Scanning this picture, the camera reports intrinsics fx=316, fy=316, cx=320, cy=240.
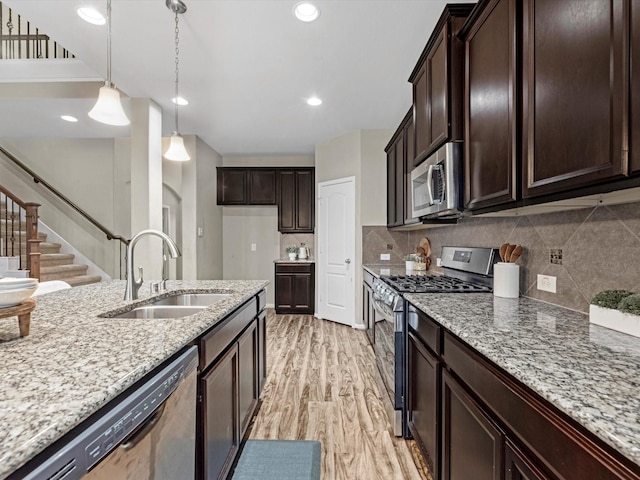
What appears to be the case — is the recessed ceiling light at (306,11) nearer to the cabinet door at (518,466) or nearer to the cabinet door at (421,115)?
the cabinet door at (421,115)

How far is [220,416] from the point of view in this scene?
145cm

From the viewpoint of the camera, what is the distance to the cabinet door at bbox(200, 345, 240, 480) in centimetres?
128

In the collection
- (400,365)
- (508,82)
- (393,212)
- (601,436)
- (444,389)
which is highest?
(508,82)

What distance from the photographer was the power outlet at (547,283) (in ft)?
5.16

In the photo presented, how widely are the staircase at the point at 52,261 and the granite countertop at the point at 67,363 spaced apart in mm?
3730

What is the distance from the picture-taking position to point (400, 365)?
203 centimetres

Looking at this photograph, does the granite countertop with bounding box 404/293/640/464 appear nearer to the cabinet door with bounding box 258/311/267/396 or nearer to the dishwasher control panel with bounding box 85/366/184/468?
the dishwasher control panel with bounding box 85/366/184/468

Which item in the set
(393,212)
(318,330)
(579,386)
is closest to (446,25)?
(579,386)

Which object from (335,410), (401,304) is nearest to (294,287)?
(335,410)

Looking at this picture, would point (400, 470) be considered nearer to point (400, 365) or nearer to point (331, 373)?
point (400, 365)

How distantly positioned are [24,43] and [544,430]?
607 cm

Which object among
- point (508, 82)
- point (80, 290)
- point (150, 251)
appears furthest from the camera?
point (150, 251)

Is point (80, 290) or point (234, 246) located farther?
point (234, 246)

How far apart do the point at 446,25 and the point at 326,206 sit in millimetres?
3359
